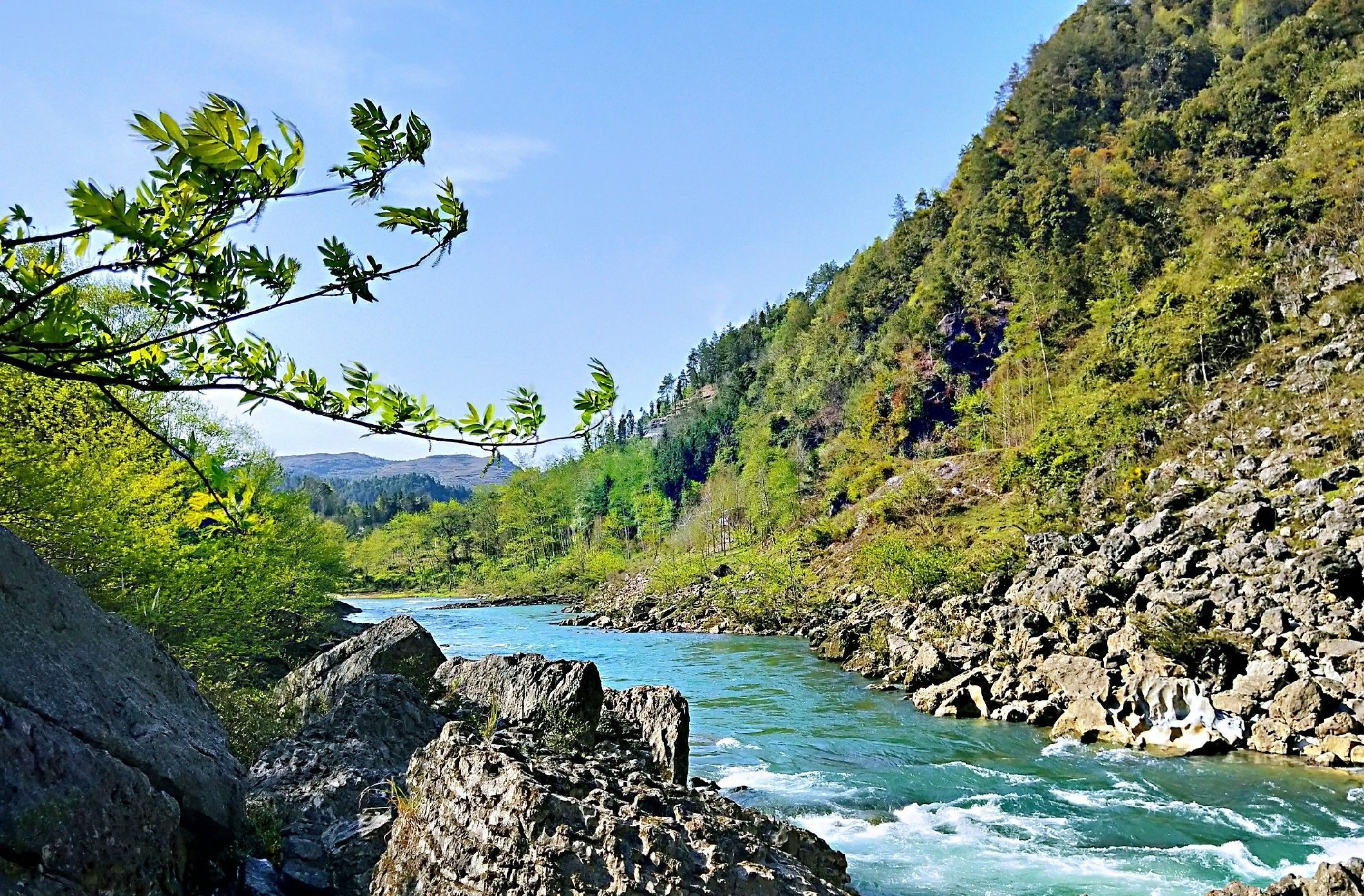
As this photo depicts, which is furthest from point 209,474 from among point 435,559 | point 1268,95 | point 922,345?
point 435,559

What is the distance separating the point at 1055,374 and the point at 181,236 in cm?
6199

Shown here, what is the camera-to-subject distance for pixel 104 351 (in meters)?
1.78

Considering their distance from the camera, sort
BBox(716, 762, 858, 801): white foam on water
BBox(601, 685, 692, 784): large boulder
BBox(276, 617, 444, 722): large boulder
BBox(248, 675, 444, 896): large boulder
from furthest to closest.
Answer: BBox(716, 762, 858, 801): white foam on water
BBox(276, 617, 444, 722): large boulder
BBox(601, 685, 692, 784): large boulder
BBox(248, 675, 444, 896): large boulder

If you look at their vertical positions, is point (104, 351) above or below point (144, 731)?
above

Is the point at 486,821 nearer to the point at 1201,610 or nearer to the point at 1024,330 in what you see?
the point at 1201,610

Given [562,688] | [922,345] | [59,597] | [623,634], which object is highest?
[922,345]

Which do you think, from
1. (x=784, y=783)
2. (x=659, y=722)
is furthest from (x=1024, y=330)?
(x=659, y=722)

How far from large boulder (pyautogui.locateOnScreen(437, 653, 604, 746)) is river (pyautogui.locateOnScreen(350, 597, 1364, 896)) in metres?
3.76

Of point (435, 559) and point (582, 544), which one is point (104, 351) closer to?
point (582, 544)

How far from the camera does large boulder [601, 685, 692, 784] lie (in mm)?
9766

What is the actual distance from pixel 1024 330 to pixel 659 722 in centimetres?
6338

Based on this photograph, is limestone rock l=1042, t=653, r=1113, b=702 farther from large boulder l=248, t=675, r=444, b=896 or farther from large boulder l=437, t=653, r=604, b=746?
large boulder l=248, t=675, r=444, b=896

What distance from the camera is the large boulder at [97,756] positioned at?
324 centimetres

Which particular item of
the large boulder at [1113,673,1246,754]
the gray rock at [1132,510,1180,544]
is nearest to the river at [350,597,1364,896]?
the large boulder at [1113,673,1246,754]
